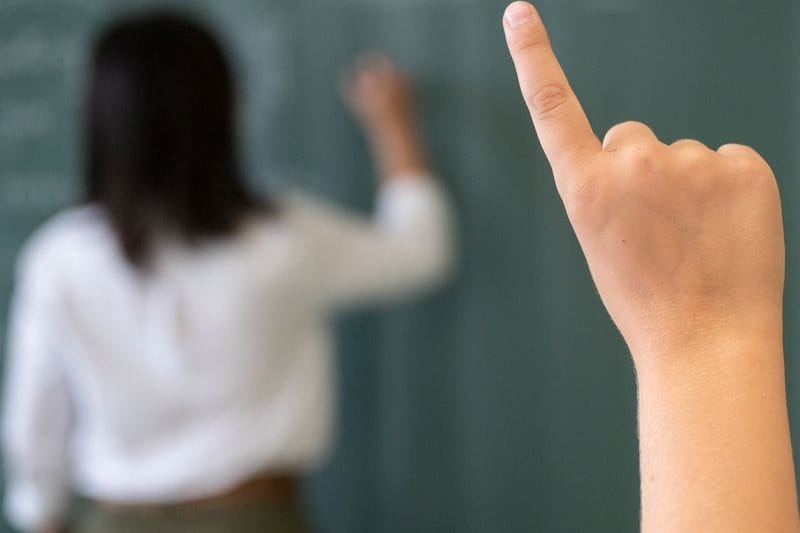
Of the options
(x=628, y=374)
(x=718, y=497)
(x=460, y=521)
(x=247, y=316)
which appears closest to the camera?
(x=718, y=497)

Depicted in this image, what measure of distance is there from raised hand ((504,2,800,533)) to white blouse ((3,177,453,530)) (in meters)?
0.91

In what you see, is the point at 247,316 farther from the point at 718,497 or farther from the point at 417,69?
the point at 718,497

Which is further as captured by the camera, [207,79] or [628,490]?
[628,490]

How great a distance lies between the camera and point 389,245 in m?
1.59

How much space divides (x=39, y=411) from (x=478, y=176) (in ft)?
2.47

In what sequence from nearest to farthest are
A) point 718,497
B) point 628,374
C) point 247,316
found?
point 718,497 → point 247,316 → point 628,374

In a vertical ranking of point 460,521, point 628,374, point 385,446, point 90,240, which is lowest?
point 460,521

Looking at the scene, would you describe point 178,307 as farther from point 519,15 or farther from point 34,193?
point 519,15

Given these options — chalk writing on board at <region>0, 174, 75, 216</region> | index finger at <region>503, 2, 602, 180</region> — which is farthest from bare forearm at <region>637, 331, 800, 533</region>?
chalk writing on board at <region>0, 174, 75, 216</region>

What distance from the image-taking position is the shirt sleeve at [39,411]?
146cm

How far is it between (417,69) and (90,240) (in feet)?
1.92

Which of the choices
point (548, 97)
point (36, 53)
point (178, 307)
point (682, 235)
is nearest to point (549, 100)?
point (548, 97)

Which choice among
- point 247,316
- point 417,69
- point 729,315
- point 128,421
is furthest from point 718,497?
point 417,69

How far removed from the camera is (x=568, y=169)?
1.85 ft
